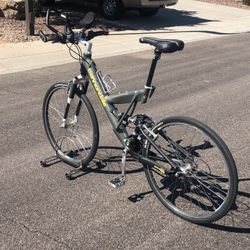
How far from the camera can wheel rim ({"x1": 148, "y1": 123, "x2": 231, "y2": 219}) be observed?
12.7 feet

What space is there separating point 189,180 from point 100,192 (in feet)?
3.13

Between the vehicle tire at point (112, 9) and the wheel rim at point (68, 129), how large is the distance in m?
10.1

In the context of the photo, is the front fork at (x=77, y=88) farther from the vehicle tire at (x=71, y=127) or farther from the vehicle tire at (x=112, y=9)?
the vehicle tire at (x=112, y=9)

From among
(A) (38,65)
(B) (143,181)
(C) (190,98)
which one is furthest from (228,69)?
(B) (143,181)

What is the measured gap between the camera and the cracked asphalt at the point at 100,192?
3773mm

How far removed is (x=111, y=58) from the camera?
34.7 ft

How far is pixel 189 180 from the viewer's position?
399 centimetres

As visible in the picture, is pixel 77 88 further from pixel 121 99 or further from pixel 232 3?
pixel 232 3

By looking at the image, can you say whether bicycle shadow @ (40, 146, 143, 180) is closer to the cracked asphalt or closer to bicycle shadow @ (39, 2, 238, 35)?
the cracked asphalt

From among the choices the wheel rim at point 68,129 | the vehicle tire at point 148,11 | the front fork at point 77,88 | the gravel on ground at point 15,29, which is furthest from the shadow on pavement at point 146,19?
the front fork at point 77,88

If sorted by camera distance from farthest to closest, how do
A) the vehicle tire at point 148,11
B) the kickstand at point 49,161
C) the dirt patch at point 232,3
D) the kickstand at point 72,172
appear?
the dirt patch at point 232,3 < the vehicle tire at point 148,11 < the kickstand at point 49,161 < the kickstand at point 72,172

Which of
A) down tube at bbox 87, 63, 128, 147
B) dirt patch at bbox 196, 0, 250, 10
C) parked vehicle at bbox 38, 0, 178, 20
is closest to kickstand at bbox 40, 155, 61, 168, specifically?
down tube at bbox 87, 63, 128, 147

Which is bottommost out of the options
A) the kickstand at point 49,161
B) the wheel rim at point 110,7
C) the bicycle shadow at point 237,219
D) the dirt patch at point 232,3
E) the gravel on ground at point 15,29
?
the dirt patch at point 232,3

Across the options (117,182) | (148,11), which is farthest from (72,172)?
(148,11)
